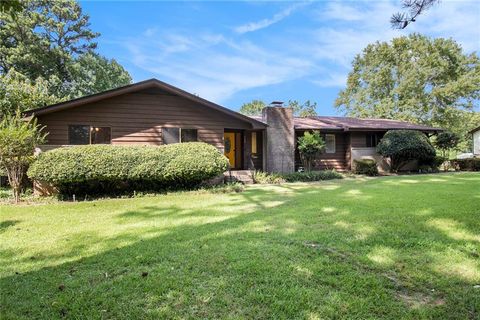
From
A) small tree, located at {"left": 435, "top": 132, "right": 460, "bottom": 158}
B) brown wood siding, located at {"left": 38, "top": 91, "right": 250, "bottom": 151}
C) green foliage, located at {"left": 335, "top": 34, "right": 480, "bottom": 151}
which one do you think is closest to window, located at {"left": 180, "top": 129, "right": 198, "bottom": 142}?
brown wood siding, located at {"left": 38, "top": 91, "right": 250, "bottom": 151}

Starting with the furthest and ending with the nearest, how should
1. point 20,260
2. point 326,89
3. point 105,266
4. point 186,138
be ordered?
1. point 326,89
2. point 186,138
3. point 20,260
4. point 105,266

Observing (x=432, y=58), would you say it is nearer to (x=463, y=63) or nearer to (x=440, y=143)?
(x=463, y=63)

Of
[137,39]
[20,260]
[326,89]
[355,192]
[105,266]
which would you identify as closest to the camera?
[105,266]

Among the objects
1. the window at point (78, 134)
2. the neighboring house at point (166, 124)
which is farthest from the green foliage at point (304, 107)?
the window at point (78, 134)

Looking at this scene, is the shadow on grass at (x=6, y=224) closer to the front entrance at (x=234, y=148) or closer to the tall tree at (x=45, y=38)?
the front entrance at (x=234, y=148)

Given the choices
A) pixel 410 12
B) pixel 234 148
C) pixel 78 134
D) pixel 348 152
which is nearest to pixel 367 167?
pixel 348 152

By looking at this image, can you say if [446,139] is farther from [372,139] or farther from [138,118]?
[138,118]

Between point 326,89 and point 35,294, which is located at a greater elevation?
point 326,89

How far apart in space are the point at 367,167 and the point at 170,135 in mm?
10215

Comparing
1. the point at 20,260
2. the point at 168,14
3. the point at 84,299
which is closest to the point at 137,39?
the point at 168,14

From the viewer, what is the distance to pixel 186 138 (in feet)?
42.5

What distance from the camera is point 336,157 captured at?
17.9m

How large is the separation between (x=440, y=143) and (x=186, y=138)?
1602 centimetres

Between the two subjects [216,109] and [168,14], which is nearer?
[216,109]
